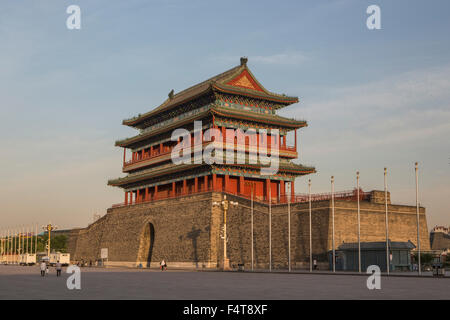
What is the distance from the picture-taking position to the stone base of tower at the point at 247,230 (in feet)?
161

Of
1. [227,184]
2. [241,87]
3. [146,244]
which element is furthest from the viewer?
[146,244]

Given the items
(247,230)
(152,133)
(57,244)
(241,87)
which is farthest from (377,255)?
(57,244)

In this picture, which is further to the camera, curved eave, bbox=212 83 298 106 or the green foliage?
the green foliage

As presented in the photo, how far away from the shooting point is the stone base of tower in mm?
A: 48938

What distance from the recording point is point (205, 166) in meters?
58.4

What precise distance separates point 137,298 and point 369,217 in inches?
1416

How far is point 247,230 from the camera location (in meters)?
52.7

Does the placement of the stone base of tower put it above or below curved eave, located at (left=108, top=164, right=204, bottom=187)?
below

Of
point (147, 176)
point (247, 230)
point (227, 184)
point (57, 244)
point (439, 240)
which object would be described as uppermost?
point (147, 176)

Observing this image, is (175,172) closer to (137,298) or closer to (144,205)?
(144,205)

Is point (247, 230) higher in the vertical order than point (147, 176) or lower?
lower

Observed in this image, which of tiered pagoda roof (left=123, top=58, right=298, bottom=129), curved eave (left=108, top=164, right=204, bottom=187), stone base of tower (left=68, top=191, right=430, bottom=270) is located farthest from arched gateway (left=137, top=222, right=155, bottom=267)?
tiered pagoda roof (left=123, top=58, right=298, bottom=129)

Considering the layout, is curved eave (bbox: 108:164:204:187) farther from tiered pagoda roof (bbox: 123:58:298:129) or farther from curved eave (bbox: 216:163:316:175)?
tiered pagoda roof (bbox: 123:58:298:129)

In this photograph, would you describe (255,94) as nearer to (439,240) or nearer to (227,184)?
(227,184)
